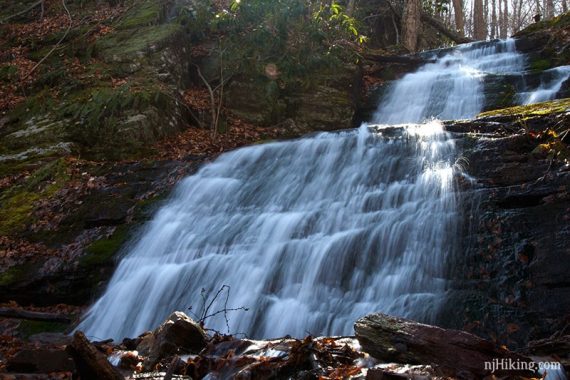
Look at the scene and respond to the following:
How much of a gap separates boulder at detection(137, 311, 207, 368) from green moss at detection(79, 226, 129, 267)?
3693 mm

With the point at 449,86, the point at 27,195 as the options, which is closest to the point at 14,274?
the point at 27,195

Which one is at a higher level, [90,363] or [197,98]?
[197,98]

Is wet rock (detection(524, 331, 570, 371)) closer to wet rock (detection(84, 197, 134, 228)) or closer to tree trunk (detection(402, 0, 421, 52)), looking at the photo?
wet rock (detection(84, 197, 134, 228))

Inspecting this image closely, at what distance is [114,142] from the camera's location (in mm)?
10750

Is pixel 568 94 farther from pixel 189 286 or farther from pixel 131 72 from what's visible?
pixel 131 72

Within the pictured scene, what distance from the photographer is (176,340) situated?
12.7ft

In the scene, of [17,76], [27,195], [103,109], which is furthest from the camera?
[17,76]

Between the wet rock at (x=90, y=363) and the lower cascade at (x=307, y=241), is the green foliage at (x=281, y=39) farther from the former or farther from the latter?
the wet rock at (x=90, y=363)

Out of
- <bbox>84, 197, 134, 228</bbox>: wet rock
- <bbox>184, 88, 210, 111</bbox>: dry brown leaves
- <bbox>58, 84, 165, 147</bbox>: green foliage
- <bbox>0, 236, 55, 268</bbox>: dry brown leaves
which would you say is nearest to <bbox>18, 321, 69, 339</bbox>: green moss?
<bbox>0, 236, 55, 268</bbox>: dry brown leaves

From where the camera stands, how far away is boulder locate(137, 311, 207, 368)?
150 inches

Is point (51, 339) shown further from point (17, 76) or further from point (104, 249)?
point (17, 76)

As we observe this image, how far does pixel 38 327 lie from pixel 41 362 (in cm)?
343

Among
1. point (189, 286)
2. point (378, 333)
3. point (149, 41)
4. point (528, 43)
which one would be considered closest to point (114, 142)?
point (149, 41)

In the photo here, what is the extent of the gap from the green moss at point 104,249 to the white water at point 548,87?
825 cm
